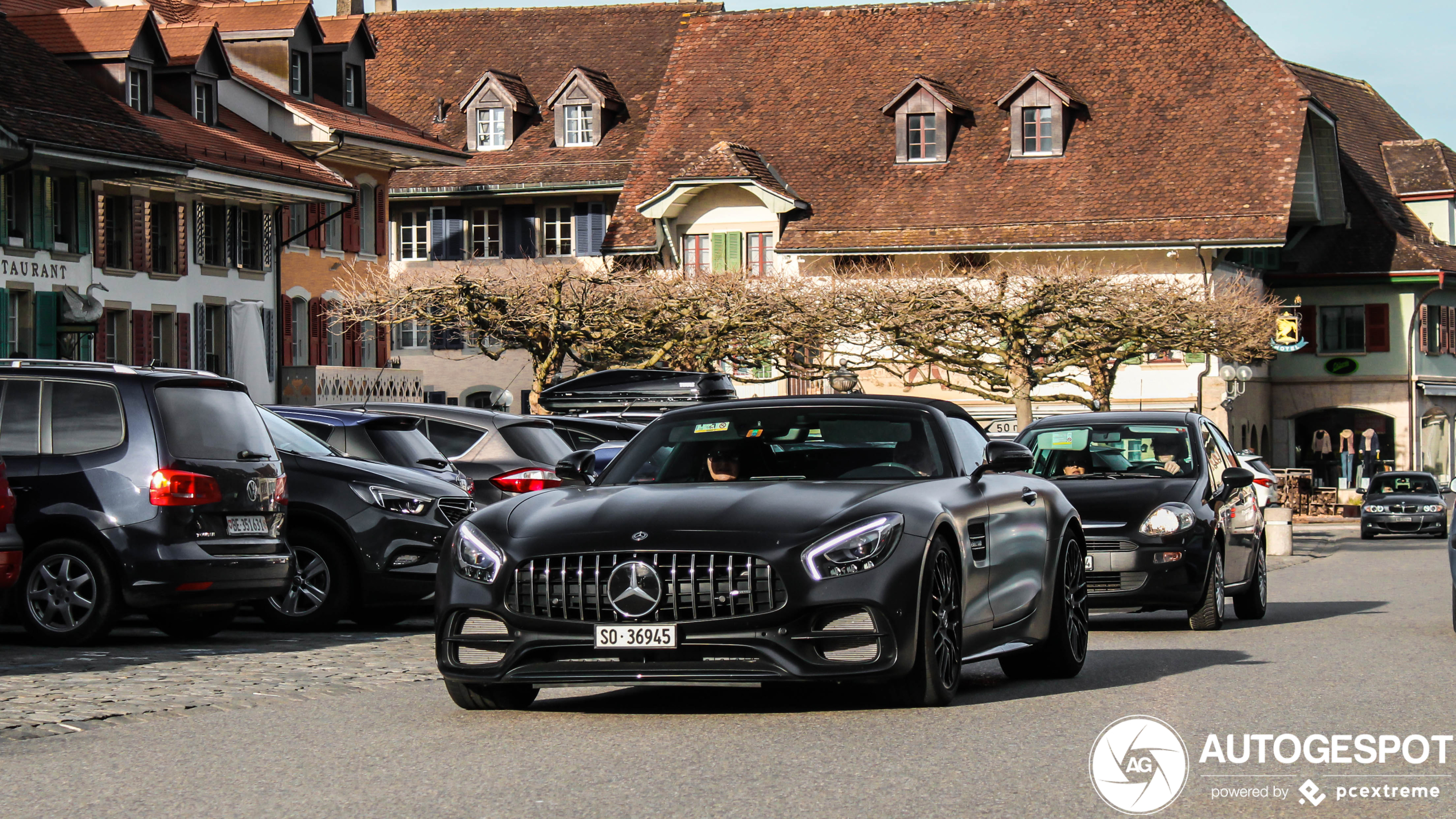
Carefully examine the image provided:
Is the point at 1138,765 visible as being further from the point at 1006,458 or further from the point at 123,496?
the point at 123,496

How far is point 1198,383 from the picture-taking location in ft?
177

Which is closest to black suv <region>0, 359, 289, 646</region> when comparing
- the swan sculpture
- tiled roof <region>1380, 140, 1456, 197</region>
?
the swan sculpture

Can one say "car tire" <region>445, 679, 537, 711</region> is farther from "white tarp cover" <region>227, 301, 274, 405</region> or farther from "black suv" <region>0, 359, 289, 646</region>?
"white tarp cover" <region>227, 301, 274, 405</region>

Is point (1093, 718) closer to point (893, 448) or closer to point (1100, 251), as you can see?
point (893, 448)

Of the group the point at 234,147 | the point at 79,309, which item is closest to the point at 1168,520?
the point at 79,309

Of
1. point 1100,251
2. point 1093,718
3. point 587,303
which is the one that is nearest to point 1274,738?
point 1093,718

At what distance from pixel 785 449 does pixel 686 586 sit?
164 centimetres

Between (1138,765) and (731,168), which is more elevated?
(731,168)

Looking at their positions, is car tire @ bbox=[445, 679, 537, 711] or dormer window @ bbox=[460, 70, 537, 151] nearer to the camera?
car tire @ bbox=[445, 679, 537, 711]

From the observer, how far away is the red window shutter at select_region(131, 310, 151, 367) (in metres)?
41.1

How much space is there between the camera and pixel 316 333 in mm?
49000

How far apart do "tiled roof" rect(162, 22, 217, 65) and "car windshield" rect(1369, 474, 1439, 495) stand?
2921 cm

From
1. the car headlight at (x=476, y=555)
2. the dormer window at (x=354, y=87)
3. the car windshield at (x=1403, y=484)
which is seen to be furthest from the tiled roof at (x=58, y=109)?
the car windshield at (x=1403, y=484)

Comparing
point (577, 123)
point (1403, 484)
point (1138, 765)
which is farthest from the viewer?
point (577, 123)
